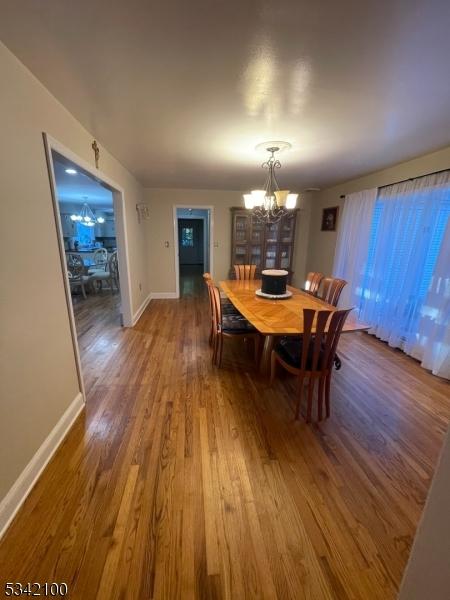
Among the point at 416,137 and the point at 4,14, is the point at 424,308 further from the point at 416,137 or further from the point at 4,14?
the point at 4,14

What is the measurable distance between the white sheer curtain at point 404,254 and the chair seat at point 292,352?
1.70 m

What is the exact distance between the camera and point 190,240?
34.1 feet

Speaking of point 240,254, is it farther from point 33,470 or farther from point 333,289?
point 33,470

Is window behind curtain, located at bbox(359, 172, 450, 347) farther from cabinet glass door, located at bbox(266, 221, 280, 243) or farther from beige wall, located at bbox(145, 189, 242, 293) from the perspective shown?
beige wall, located at bbox(145, 189, 242, 293)

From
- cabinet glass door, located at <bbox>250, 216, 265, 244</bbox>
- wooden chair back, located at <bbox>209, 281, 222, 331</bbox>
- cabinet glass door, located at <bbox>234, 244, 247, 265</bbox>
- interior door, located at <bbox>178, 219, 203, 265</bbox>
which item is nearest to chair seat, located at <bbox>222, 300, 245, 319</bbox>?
wooden chair back, located at <bbox>209, 281, 222, 331</bbox>

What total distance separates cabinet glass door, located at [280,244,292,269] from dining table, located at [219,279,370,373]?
2390 millimetres

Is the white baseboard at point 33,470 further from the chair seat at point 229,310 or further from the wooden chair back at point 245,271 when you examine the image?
the wooden chair back at point 245,271

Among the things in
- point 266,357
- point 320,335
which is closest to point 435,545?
point 320,335

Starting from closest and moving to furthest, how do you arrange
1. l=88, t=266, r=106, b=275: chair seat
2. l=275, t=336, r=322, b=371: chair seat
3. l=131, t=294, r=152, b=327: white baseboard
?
l=275, t=336, r=322, b=371: chair seat
l=131, t=294, r=152, b=327: white baseboard
l=88, t=266, r=106, b=275: chair seat

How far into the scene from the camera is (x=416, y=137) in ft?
7.15

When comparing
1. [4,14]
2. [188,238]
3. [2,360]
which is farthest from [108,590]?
[188,238]

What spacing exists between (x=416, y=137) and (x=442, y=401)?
2.42 metres

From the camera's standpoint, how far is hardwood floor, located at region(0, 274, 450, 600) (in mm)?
992

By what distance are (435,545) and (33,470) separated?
1.82m
